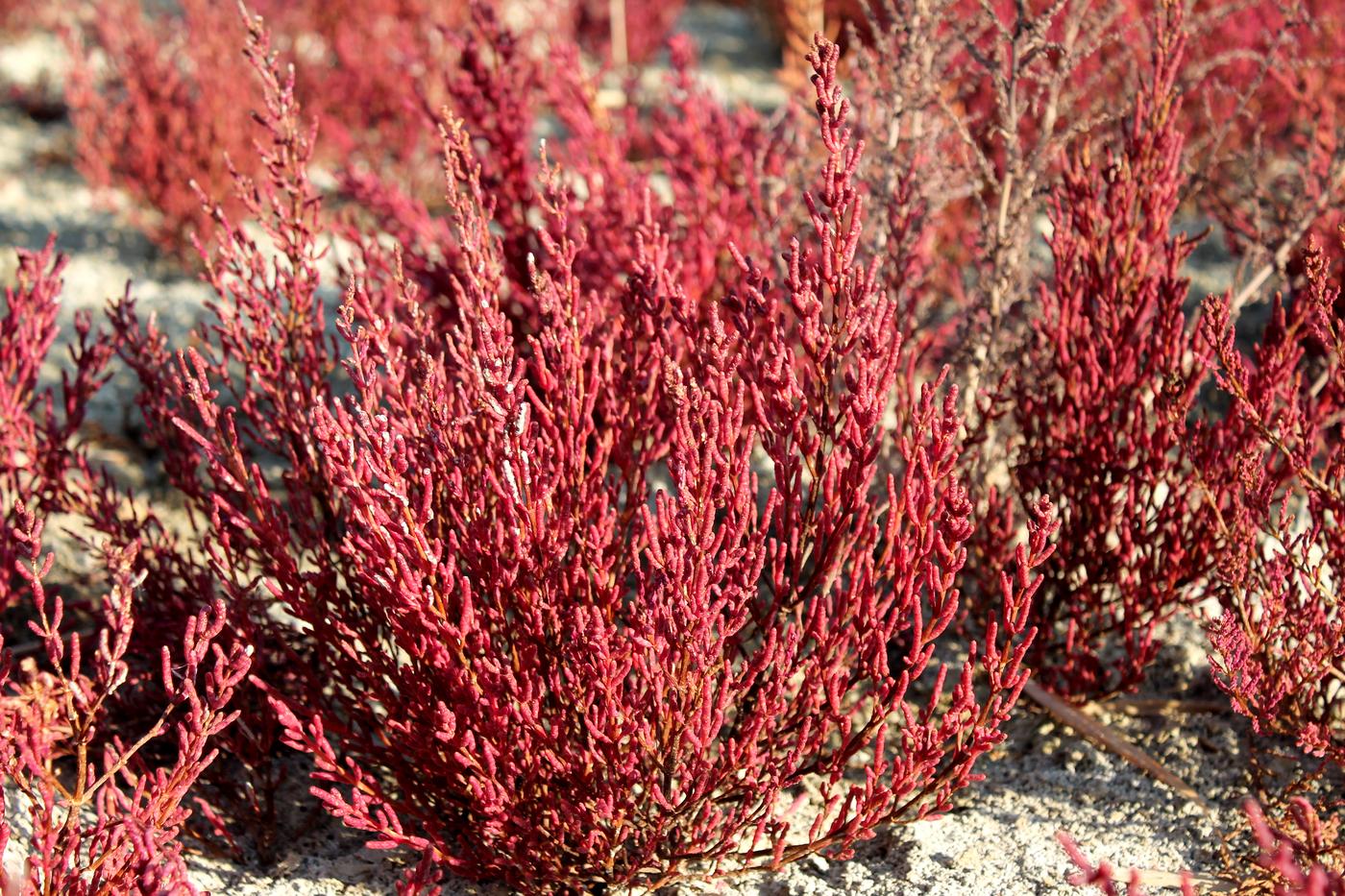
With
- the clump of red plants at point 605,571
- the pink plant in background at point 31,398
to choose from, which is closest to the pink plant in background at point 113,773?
the clump of red plants at point 605,571

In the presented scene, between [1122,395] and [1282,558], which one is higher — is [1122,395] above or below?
above

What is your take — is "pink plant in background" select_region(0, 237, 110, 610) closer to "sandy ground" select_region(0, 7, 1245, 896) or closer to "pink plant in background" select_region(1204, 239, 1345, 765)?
"sandy ground" select_region(0, 7, 1245, 896)

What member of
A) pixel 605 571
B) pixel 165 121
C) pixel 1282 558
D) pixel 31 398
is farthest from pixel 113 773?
pixel 165 121

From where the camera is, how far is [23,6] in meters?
5.88

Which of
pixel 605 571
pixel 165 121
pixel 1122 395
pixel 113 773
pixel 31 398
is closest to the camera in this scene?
pixel 113 773

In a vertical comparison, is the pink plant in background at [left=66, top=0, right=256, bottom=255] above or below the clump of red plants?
above

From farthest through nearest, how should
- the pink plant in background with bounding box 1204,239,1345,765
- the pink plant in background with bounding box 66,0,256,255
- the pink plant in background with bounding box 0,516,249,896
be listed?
1. the pink plant in background with bounding box 66,0,256,255
2. the pink plant in background with bounding box 1204,239,1345,765
3. the pink plant in background with bounding box 0,516,249,896

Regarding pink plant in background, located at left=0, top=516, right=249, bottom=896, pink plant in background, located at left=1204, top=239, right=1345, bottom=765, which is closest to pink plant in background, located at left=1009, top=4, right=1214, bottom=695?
pink plant in background, located at left=1204, top=239, right=1345, bottom=765

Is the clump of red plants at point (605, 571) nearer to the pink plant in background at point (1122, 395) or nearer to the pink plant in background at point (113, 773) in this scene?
the pink plant in background at point (113, 773)

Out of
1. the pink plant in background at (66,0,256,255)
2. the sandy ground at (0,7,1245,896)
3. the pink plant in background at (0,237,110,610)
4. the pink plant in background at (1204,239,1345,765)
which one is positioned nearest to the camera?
the pink plant in background at (1204,239,1345,765)

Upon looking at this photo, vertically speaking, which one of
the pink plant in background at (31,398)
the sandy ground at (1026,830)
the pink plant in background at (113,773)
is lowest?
the sandy ground at (1026,830)

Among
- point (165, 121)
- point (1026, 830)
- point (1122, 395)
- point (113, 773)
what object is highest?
point (165, 121)

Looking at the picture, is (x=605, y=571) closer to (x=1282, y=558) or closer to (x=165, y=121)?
(x=1282, y=558)

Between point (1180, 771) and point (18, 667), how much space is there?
2246 mm
